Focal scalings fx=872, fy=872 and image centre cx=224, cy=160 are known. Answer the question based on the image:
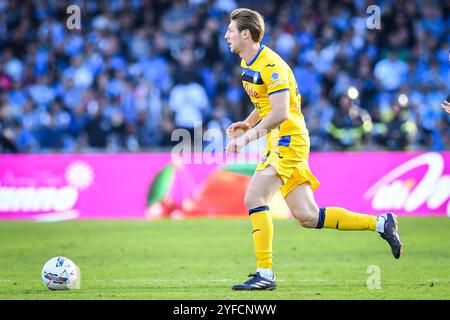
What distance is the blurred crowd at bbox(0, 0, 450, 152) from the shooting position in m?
19.9

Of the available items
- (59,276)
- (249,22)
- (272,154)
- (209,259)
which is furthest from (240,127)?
(209,259)

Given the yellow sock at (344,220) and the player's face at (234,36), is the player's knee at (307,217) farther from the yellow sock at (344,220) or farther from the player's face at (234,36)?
the player's face at (234,36)

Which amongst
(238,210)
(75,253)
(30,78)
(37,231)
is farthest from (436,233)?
(30,78)

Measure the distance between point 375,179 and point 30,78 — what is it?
9.66 metres

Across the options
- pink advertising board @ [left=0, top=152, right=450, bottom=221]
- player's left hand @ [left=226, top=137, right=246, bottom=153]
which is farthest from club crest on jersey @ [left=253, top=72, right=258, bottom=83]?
pink advertising board @ [left=0, top=152, right=450, bottom=221]

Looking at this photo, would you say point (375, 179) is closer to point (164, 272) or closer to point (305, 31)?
point (305, 31)

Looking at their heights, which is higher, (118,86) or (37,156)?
(118,86)

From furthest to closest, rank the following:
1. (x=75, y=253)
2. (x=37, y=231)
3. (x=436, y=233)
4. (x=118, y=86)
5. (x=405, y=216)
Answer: (x=118, y=86) < (x=405, y=216) < (x=37, y=231) < (x=436, y=233) < (x=75, y=253)

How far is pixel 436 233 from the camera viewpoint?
583 inches

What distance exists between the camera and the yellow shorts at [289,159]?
335 inches

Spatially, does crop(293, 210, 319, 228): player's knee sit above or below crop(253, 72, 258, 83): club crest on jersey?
below

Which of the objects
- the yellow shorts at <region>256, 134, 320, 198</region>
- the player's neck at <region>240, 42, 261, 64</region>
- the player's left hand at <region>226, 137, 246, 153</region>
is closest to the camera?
the player's left hand at <region>226, 137, 246, 153</region>

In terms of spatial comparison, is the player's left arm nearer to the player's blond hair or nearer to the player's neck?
the player's neck

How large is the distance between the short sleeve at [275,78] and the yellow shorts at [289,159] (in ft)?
1.77
